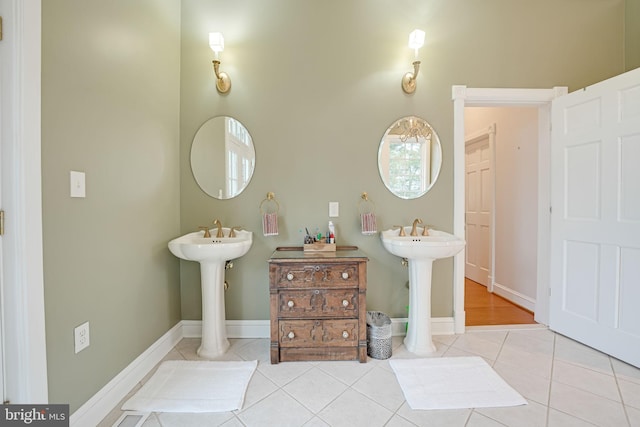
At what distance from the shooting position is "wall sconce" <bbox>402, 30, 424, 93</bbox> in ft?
6.77

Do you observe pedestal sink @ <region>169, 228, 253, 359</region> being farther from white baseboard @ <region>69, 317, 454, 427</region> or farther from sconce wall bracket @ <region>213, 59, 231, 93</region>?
sconce wall bracket @ <region>213, 59, 231, 93</region>

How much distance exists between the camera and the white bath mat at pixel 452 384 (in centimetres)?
147

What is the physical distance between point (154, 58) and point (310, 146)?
4.19 ft

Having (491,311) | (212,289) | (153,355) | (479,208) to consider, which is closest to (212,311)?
(212,289)

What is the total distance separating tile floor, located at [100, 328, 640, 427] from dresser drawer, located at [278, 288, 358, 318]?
13.9 inches

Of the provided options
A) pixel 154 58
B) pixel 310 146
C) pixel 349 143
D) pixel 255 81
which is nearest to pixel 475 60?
pixel 349 143

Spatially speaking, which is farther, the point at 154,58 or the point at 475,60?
the point at 475,60

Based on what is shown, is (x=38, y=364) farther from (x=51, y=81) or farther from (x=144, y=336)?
(x=51, y=81)

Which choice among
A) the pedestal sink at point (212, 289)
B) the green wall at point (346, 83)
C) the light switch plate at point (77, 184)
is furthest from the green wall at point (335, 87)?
the light switch plate at point (77, 184)

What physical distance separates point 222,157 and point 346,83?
4.00ft

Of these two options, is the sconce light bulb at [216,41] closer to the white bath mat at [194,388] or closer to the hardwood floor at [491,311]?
the white bath mat at [194,388]

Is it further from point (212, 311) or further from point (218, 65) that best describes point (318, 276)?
point (218, 65)

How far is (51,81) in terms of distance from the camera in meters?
1.15
